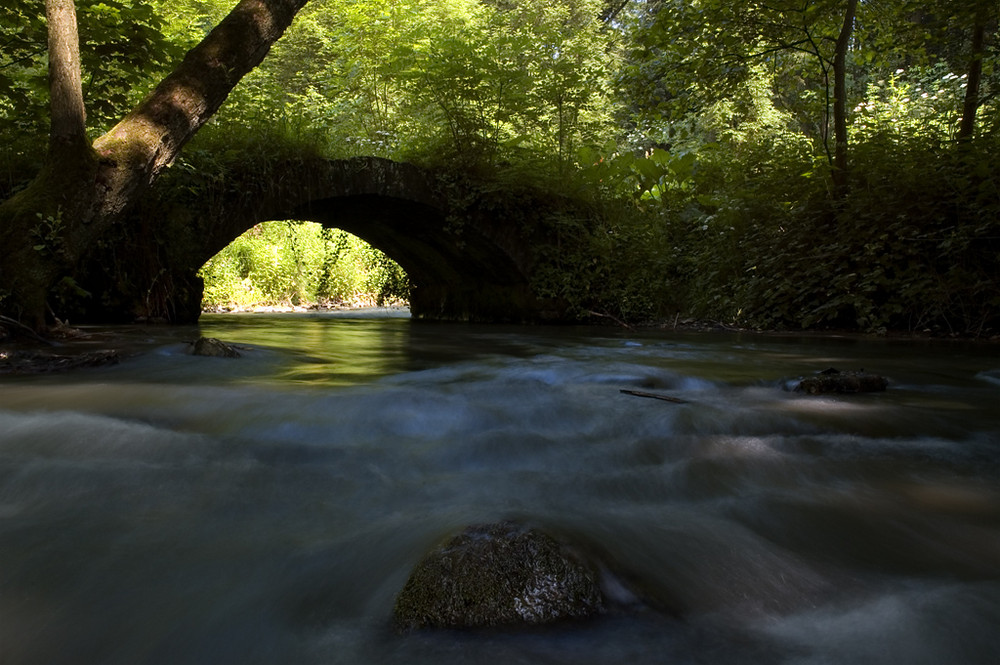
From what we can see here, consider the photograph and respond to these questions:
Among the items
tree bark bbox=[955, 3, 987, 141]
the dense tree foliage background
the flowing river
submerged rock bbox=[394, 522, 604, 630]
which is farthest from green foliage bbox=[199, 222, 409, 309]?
submerged rock bbox=[394, 522, 604, 630]

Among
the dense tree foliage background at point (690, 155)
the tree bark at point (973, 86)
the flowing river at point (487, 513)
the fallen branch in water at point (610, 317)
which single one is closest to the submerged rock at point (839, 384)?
the flowing river at point (487, 513)

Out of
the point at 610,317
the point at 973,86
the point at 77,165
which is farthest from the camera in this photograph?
the point at 610,317

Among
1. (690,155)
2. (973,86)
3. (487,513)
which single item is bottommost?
(487,513)

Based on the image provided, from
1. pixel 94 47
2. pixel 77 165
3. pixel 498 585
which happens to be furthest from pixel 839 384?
pixel 94 47

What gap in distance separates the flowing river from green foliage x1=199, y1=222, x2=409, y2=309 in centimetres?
1104

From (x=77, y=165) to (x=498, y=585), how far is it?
4740 millimetres

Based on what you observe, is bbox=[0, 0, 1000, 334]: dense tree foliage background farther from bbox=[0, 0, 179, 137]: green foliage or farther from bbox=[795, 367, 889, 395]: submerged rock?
bbox=[795, 367, 889, 395]: submerged rock

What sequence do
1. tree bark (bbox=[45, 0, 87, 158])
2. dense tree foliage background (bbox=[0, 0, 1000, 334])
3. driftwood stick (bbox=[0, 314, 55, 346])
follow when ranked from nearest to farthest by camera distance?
tree bark (bbox=[45, 0, 87, 158]), driftwood stick (bbox=[0, 314, 55, 346]), dense tree foliage background (bbox=[0, 0, 1000, 334])

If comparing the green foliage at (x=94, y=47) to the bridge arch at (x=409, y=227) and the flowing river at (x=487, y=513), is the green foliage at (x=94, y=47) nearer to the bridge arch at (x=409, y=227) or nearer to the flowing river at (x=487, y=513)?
the bridge arch at (x=409, y=227)

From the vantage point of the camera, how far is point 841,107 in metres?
7.86

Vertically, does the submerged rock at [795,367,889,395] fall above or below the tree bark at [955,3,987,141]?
below

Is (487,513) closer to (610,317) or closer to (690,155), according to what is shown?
(610,317)

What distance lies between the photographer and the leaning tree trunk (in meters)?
4.65

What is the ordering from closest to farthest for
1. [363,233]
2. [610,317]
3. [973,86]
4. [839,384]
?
[839,384] → [973,86] → [610,317] → [363,233]
